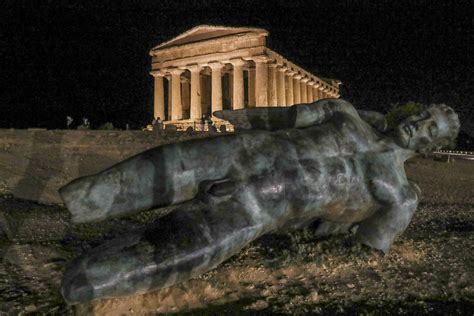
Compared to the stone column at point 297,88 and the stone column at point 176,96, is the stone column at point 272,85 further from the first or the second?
the stone column at point 176,96

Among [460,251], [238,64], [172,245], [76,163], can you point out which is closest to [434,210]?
[460,251]

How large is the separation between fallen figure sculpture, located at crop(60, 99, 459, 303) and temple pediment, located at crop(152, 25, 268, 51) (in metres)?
31.7

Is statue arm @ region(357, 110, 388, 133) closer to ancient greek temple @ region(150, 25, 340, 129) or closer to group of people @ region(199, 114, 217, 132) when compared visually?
group of people @ region(199, 114, 217, 132)

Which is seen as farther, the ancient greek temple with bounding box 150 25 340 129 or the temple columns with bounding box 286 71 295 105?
the temple columns with bounding box 286 71 295 105

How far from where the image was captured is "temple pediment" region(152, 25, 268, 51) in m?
36.2

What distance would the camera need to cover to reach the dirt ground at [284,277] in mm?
3639

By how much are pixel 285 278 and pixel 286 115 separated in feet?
5.78

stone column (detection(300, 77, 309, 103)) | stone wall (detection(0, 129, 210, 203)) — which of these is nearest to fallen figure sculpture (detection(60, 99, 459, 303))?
stone wall (detection(0, 129, 210, 203))

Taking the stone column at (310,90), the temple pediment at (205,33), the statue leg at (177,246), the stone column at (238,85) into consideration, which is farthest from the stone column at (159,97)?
the statue leg at (177,246)

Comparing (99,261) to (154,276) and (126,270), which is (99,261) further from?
(154,276)

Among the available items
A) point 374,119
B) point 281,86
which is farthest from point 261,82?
point 374,119

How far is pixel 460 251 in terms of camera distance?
216 inches

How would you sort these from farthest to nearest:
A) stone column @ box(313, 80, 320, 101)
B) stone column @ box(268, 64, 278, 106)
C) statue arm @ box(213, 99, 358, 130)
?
stone column @ box(313, 80, 320, 101), stone column @ box(268, 64, 278, 106), statue arm @ box(213, 99, 358, 130)

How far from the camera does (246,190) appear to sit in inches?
153
